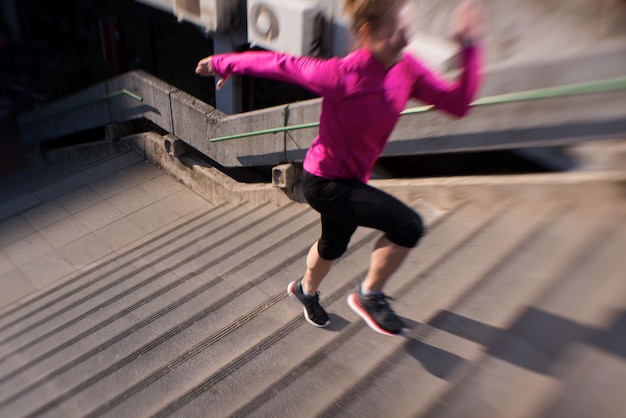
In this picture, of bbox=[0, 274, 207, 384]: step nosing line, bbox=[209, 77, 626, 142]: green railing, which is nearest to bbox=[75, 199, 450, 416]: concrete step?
bbox=[0, 274, 207, 384]: step nosing line

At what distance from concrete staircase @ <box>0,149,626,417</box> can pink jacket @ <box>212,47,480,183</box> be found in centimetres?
97

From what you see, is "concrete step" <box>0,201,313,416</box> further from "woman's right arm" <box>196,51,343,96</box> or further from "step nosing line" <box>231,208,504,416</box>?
"woman's right arm" <box>196,51,343,96</box>

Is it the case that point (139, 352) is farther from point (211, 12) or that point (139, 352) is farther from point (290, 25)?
point (211, 12)

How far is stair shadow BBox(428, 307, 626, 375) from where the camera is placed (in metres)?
2.36

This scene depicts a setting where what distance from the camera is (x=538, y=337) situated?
8.16ft

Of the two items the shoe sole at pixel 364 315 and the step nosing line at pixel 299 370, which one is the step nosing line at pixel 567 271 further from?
the step nosing line at pixel 299 370

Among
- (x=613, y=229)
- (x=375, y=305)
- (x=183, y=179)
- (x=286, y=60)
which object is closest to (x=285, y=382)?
(x=375, y=305)

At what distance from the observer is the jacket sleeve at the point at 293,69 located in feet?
7.11

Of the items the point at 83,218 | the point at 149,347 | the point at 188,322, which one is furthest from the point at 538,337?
the point at 83,218

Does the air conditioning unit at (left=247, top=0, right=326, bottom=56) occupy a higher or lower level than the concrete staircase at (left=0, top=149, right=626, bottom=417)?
higher

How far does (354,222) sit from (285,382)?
34.6 inches

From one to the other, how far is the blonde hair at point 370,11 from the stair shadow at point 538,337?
1.53m

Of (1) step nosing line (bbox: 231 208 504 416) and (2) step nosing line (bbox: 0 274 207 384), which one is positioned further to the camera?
(2) step nosing line (bbox: 0 274 207 384)

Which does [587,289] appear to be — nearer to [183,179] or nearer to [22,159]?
[183,179]
